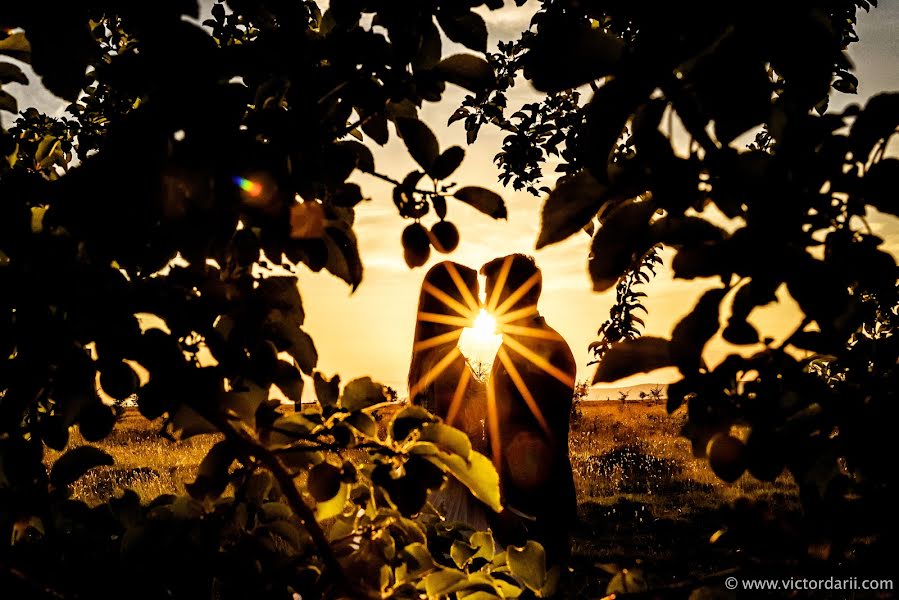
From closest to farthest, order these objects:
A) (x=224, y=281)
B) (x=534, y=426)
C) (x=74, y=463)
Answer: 1. (x=224, y=281)
2. (x=74, y=463)
3. (x=534, y=426)

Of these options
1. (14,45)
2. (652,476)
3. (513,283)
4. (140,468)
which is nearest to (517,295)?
(513,283)

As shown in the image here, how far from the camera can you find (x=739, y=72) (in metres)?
0.63

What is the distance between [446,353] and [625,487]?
7334 millimetres

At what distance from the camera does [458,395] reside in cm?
412

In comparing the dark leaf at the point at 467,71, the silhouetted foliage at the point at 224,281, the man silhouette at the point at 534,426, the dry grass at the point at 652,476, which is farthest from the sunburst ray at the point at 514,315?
the dry grass at the point at 652,476

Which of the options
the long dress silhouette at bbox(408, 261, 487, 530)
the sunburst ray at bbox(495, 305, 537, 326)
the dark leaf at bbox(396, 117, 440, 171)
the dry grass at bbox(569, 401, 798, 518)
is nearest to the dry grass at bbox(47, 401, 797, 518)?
the dry grass at bbox(569, 401, 798, 518)

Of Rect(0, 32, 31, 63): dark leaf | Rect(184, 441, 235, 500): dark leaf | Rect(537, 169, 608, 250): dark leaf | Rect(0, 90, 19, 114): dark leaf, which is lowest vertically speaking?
Rect(184, 441, 235, 500): dark leaf

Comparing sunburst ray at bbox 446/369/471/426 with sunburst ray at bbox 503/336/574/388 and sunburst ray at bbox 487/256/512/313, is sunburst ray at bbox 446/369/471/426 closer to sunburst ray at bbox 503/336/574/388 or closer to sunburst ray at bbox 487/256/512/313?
sunburst ray at bbox 487/256/512/313

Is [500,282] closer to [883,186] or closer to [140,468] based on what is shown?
[883,186]

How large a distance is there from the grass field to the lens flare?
4.79 meters

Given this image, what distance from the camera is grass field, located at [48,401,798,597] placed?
23.8 ft

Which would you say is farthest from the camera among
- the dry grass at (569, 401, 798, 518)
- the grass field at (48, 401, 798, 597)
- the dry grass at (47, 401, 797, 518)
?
the dry grass at (569, 401, 798, 518)

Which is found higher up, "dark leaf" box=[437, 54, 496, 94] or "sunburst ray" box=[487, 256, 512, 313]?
"sunburst ray" box=[487, 256, 512, 313]

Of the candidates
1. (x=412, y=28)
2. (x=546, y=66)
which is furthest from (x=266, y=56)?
(x=546, y=66)
